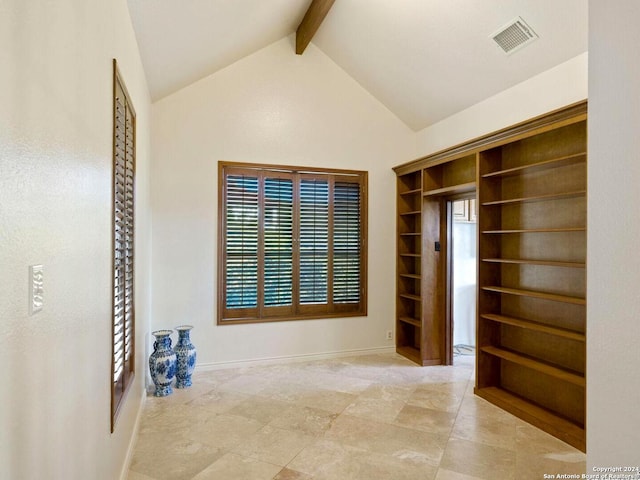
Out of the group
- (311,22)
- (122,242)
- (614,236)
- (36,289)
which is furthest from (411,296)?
(36,289)

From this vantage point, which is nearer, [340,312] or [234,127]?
[234,127]

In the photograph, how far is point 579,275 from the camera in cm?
292

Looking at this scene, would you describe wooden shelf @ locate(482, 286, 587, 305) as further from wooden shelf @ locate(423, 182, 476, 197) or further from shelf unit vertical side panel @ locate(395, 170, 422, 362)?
shelf unit vertical side panel @ locate(395, 170, 422, 362)

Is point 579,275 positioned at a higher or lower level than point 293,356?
higher

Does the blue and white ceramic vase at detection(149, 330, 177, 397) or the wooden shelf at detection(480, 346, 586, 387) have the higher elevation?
the wooden shelf at detection(480, 346, 586, 387)

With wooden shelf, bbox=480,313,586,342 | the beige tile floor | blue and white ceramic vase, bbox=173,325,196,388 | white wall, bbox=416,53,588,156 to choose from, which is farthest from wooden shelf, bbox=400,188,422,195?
blue and white ceramic vase, bbox=173,325,196,388

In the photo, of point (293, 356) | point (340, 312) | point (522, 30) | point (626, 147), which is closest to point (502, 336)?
point (340, 312)

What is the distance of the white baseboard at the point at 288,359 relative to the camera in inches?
167

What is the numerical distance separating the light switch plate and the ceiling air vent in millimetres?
3369

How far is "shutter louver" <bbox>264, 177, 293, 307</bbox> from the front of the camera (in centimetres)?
446

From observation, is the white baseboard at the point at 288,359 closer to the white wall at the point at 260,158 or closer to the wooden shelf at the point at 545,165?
the white wall at the point at 260,158

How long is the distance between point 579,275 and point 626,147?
2.31 m

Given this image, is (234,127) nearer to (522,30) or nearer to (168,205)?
(168,205)

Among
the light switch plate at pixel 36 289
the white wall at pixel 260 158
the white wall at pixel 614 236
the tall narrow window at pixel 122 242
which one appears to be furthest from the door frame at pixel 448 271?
the light switch plate at pixel 36 289
